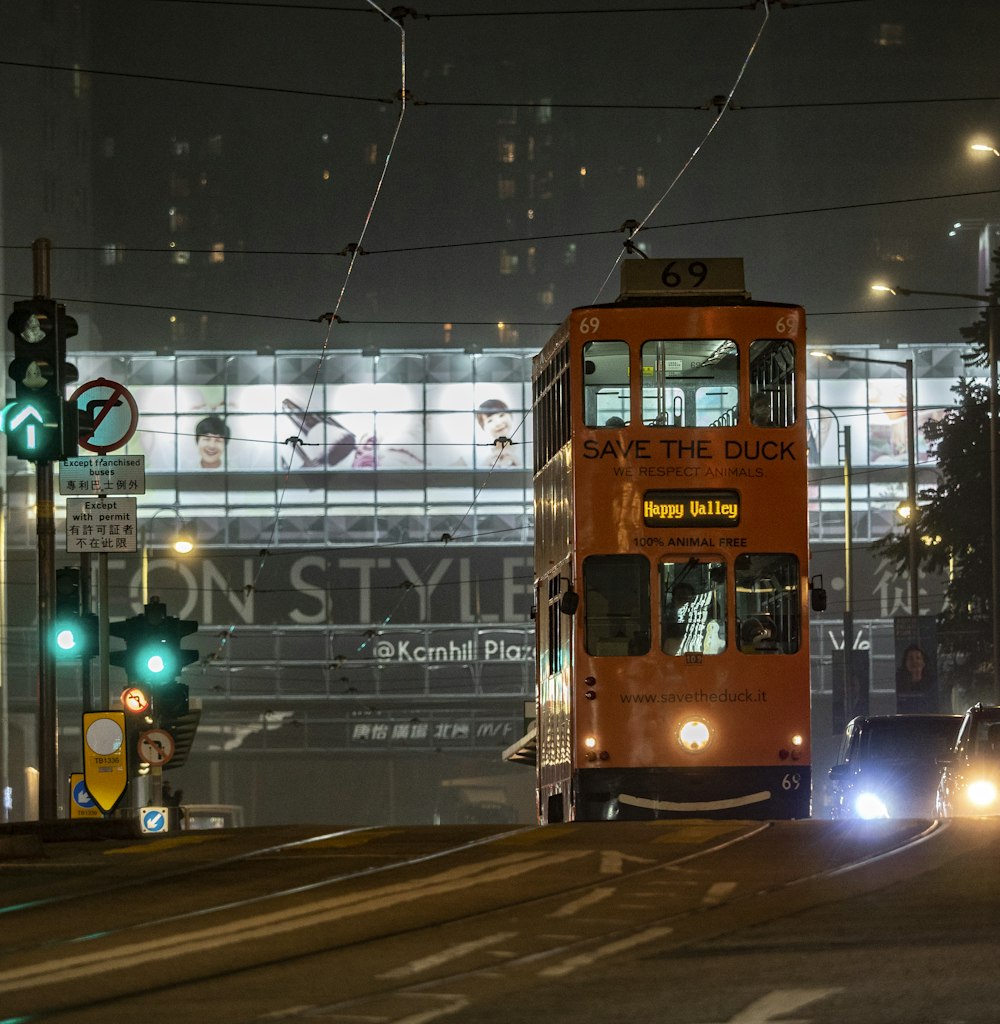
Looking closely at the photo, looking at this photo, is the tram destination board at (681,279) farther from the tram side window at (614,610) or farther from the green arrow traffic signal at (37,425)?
the green arrow traffic signal at (37,425)

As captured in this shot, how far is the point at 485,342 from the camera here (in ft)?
310

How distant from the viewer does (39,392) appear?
15.5 m

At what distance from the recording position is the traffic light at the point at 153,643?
78.3 feet

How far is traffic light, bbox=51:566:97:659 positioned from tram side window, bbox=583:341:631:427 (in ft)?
16.4

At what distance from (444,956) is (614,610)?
10.9 m

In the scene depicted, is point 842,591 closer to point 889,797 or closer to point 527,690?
point 527,690

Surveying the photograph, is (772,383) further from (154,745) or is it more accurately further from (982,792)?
(154,745)

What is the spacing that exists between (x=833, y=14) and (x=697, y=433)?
10516 centimetres

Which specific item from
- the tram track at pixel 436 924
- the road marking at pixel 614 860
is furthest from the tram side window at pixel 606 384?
the road marking at pixel 614 860

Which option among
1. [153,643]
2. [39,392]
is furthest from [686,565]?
[153,643]

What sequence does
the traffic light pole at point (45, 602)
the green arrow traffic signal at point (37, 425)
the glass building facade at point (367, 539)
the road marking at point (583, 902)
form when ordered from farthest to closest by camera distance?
the glass building facade at point (367, 539) < the traffic light pole at point (45, 602) < the green arrow traffic signal at point (37, 425) < the road marking at point (583, 902)

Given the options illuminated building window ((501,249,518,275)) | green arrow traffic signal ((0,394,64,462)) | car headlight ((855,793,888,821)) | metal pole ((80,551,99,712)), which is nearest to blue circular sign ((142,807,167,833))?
metal pole ((80,551,99,712))

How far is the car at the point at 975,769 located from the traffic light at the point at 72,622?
8.35 meters

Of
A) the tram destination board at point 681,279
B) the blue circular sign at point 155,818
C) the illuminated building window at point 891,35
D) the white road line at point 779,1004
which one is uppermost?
the illuminated building window at point 891,35
